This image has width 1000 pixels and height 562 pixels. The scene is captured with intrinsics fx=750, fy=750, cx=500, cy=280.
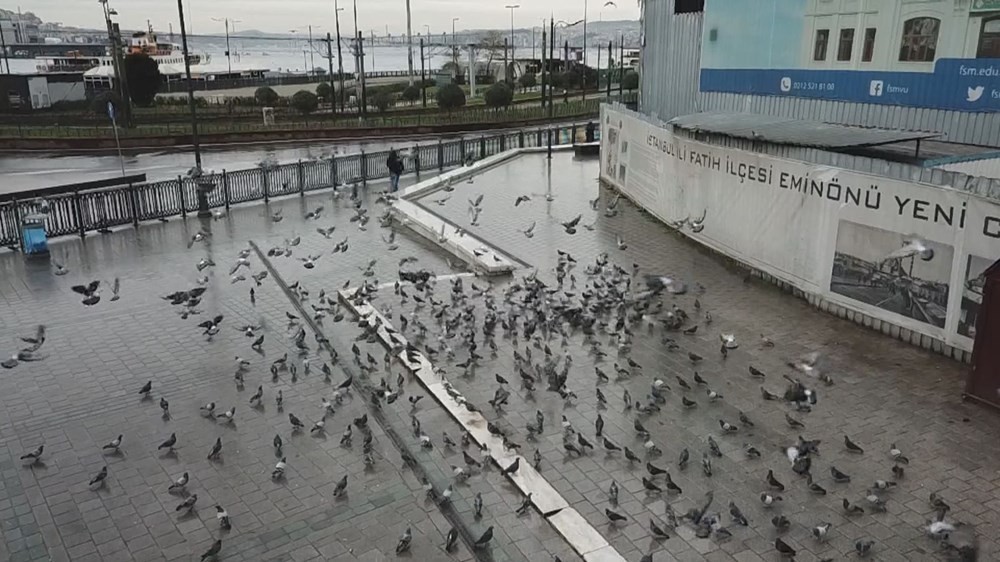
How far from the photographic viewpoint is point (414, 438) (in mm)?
8680

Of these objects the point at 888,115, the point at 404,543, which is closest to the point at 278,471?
the point at 404,543

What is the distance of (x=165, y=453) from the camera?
8438 millimetres

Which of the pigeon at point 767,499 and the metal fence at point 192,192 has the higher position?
the metal fence at point 192,192

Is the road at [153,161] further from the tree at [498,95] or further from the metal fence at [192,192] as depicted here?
the tree at [498,95]

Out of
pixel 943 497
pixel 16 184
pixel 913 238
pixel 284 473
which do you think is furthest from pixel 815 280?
pixel 16 184

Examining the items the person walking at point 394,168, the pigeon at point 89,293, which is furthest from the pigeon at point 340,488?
the person walking at point 394,168

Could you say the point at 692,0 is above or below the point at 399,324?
above

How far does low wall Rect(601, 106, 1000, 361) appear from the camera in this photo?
33.0 ft

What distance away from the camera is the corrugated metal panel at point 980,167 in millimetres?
12172

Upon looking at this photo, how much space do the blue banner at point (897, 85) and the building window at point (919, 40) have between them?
304 millimetres

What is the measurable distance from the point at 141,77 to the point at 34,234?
1542 inches

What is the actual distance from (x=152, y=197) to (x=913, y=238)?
696 inches

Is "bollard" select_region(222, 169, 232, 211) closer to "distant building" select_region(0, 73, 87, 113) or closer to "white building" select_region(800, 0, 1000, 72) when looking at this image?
"white building" select_region(800, 0, 1000, 72)

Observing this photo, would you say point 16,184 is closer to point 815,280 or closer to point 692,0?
point 692,0
